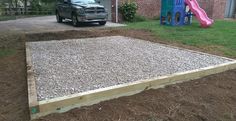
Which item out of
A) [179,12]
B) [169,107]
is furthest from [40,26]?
[169,107]

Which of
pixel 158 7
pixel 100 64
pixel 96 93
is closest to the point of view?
pixel 96 93

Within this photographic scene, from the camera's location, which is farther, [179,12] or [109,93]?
[179,12]

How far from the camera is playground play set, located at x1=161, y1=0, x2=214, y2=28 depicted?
1270 cm

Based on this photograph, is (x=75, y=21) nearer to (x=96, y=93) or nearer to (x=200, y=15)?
(x=200, y=15)

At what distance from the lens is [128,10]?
14766mm

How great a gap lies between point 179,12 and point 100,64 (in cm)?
921

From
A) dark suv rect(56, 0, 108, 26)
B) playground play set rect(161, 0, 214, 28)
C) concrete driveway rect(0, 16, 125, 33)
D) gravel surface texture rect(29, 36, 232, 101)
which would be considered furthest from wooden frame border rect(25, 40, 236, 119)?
playground play set rect(161, 0, 214, 28)

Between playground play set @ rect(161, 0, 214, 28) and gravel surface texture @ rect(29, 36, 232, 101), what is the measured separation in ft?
20.4

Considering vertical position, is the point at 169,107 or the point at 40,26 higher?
the point at 40,26

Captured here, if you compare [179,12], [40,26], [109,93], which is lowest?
[109,93]

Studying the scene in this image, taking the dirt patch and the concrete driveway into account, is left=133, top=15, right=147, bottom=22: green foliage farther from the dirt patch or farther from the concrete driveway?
the dirt patch

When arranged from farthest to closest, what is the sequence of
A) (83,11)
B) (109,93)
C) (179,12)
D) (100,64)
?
(179,12) → (83,11) → (100,64) → (109,93)

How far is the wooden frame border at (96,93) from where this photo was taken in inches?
116

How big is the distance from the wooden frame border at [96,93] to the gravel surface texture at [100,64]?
5.9 inches
